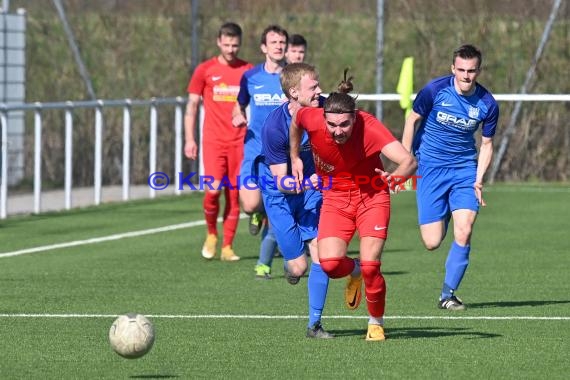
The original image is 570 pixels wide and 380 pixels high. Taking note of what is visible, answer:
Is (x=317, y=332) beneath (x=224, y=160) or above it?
beneath

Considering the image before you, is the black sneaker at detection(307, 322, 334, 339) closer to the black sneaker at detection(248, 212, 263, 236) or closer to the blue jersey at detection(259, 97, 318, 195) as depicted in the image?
the blue jersey at detection(259, 97, 318, 195)

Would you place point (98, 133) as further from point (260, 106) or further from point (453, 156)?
point (453, 156)

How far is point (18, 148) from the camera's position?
76.9 ft

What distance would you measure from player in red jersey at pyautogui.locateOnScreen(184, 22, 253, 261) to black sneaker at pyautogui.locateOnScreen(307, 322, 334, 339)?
207 inches

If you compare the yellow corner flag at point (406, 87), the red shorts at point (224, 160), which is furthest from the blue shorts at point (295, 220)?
the yellow corner flag at point (406, 87)

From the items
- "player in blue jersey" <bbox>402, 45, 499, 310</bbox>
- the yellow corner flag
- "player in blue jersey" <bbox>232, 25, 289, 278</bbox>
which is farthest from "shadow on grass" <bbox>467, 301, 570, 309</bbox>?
the yellow corner flag

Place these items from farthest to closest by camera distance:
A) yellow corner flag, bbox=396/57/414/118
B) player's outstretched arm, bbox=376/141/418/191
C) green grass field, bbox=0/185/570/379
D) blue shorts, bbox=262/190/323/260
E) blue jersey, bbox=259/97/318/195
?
yellow corner flag, bbox=396/57/414/118, blue shorts, bbox=262/190/323/260, blue jersey, bbox=259/97/318/195, player's outstretched arm, bbox=376/141/418/191, green grass field, bbox=0/185/570/379

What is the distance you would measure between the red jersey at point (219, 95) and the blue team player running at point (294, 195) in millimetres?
3526

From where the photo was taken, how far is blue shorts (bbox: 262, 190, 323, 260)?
11.8m

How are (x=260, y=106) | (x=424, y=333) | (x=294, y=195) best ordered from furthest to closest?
(x=260, y=106) < (x=294, y=195) < (x=424, y=333)

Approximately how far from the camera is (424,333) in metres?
11.0

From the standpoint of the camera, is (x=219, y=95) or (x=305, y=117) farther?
(x=219, y=95)

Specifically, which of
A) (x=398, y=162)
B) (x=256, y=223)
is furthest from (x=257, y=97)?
(x=398, y=162)

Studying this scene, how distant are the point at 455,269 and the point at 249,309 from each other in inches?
64.0
